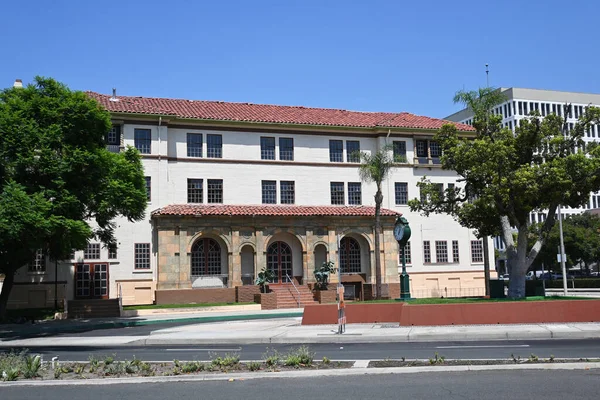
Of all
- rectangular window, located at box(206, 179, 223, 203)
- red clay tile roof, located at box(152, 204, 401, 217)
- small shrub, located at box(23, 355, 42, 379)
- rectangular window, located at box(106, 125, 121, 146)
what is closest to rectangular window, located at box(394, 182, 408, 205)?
red clay tile roof, located at box(152, 204, 401, 217)

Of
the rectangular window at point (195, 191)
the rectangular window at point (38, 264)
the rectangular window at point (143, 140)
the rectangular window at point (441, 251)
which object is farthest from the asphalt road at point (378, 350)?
the rectangular window at point (441, 251)

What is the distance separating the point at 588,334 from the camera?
66.4 feet

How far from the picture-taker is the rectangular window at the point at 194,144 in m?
43.4

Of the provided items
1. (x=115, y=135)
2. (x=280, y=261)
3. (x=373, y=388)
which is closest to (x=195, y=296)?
(x=280, y=261)

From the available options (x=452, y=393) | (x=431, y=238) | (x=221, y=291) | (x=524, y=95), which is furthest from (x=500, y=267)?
(x=452, y=393)

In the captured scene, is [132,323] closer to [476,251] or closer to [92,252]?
[92,252]

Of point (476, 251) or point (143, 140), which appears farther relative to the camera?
point (476, 251)

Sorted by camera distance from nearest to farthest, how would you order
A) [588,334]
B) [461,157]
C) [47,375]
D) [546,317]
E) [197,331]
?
[47,375]
[588,334]
[546,317]
[197,331]
[461,157]

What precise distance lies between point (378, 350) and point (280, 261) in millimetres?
26754

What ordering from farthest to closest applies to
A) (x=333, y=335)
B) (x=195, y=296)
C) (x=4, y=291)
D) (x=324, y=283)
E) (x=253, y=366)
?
(x=324, y=283) → (x=195, y=296) → (x=4, y=291) → (x=333, y=335) → (x=253, y=366)

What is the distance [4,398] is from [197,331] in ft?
47.8

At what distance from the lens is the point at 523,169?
87.4 ft

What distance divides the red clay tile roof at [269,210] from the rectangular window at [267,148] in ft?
12.1

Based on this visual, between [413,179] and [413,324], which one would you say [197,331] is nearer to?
[413,324]
